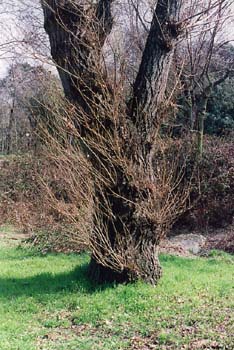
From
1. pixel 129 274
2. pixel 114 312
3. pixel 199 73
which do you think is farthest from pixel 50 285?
pixel 199 73

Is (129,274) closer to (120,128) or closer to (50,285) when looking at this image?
(50,285)

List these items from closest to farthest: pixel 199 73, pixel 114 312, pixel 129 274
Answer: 1. pixel 114 312
2. pixel 129 274
3. pixel 199 73

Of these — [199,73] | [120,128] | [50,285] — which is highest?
[199,73]

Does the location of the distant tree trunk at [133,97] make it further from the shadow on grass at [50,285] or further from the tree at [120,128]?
the shadow on grass at [50,285]

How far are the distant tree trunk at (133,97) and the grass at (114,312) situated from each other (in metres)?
0.54

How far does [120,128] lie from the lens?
6.71 m

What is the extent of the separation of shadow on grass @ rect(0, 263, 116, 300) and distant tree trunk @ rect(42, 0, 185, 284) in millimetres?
386

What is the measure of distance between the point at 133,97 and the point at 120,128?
20.9 inches

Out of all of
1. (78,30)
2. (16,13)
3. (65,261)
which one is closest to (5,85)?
(16,13)

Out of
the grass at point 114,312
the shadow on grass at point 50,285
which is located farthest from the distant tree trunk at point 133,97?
the grass at point 114,312

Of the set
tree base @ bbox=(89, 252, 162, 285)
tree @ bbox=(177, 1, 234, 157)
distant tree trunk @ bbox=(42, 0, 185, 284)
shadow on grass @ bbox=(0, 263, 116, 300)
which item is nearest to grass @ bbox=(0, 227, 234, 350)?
shadow on grass @ bbox=(0, 263, 116, 300)

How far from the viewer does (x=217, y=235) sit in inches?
541

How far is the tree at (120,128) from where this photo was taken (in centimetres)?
669

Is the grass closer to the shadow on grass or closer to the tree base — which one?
the shadow on grass
